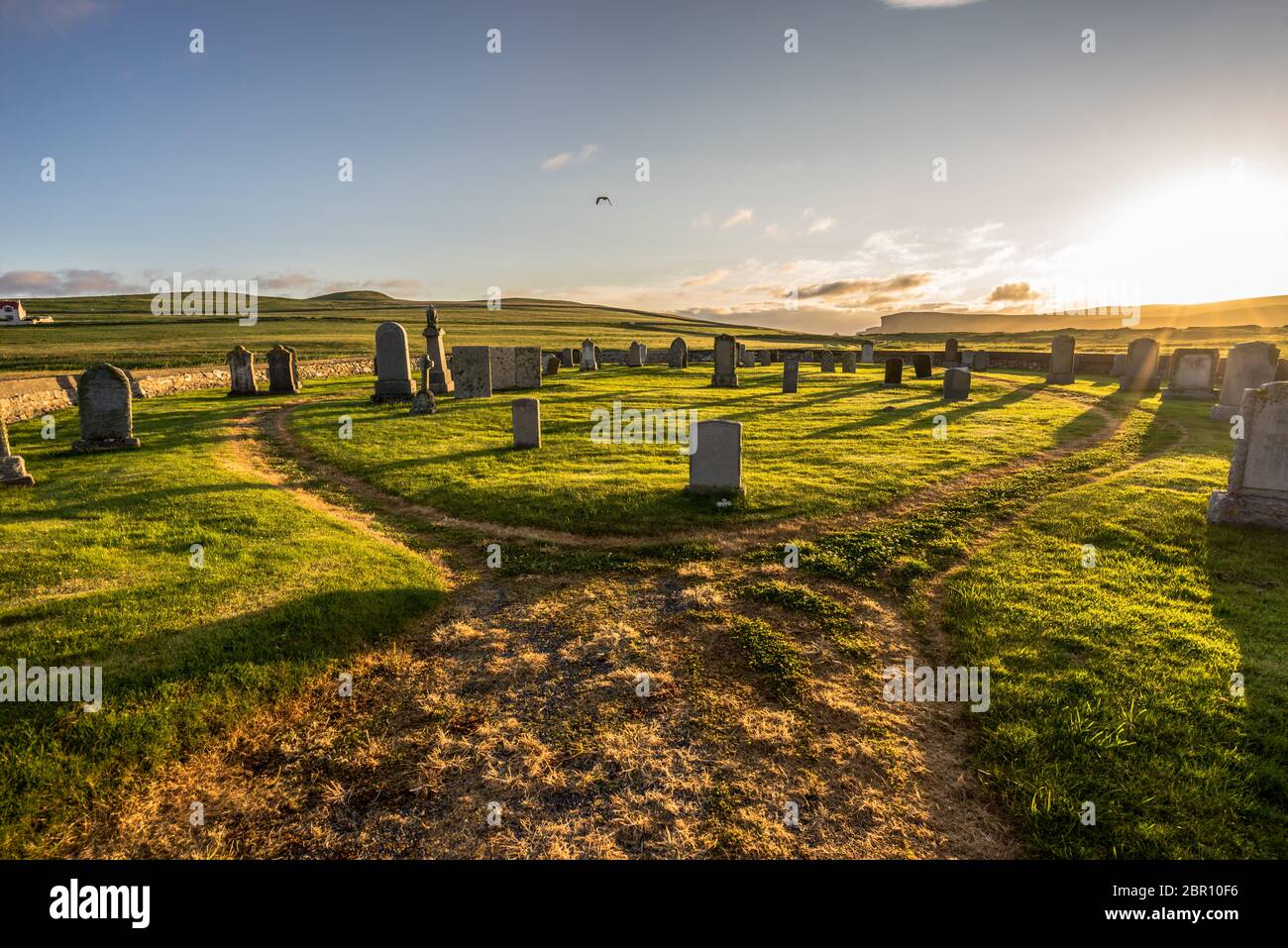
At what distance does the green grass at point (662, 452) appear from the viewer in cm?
977

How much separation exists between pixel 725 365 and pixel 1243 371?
1780 centimetres

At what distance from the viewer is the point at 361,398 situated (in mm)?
22188

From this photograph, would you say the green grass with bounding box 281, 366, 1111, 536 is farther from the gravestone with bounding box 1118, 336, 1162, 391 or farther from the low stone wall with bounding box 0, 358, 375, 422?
the low stone wall with bounding box 0, 358, 375, 422

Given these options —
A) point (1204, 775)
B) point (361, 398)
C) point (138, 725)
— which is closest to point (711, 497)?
point (1204, 775)

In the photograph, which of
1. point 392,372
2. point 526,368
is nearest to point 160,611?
point 392,372

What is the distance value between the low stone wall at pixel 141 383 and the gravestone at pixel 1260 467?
77.0ft

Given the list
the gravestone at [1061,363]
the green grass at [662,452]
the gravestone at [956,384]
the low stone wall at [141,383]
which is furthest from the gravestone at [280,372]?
the gravestone at [1061,363]

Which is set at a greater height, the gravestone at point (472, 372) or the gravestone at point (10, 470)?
the gravestone at point (472, 372)

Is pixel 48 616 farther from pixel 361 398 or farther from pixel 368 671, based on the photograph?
pixel 361 398

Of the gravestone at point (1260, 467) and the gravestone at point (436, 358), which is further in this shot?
the gravestone at point (436, 358)

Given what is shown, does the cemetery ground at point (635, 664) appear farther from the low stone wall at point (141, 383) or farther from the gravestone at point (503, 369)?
the gravestone at point (503, 369)

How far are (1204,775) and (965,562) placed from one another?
13.5 feet

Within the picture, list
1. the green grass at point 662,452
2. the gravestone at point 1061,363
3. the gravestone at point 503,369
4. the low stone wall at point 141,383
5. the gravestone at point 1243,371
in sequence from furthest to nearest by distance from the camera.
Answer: the gravestone at point 1061,363 < the gravestone at point 503,369 < the low stone wall at point 141,383 < the gravestone at point 1243,371 < the green grass at point 662,452

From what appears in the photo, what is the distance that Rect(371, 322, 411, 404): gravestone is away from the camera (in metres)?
19.9
